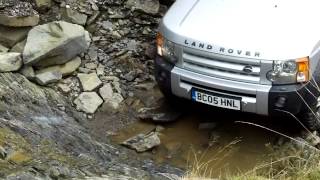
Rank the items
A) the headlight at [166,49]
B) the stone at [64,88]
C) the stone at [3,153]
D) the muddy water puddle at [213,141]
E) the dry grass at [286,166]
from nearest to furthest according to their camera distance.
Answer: the stone at [3,153]
the dry grass at [286,166]
the muddy water puddle at [213,141]
the headlight at [166,49]
the stone at [64,88]

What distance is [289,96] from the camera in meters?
5.00

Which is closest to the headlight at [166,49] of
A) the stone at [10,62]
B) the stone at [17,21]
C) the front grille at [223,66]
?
the front grille at [223,66]

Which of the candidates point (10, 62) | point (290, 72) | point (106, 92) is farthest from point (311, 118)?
point (10, 62)

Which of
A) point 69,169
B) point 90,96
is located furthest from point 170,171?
point 90,96

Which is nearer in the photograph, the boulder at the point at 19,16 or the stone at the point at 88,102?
the stone at the point at 88,102

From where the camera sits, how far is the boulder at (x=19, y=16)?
6270 millimetres

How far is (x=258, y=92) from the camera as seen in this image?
16.5 ft

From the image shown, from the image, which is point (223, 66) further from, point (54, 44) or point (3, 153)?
point (3, 153)

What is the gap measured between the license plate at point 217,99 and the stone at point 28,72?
175 cm

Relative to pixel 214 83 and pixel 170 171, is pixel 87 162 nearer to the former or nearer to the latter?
pixel 170 171

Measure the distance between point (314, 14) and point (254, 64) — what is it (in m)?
0.84

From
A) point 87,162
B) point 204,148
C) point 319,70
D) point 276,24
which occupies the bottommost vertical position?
point 204,148

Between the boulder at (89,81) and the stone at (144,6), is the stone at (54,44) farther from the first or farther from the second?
the stone at (144,6)

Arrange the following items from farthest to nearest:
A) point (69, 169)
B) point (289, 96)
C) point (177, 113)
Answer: point (177, 113) < point (289, 96) < point (69, 169)
